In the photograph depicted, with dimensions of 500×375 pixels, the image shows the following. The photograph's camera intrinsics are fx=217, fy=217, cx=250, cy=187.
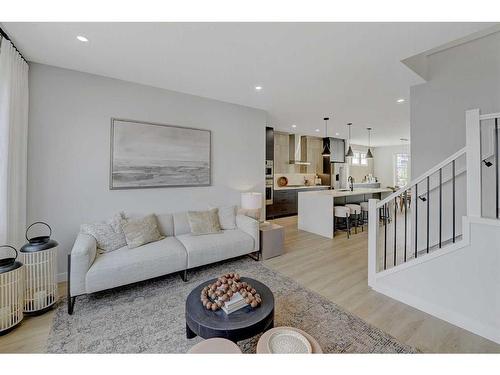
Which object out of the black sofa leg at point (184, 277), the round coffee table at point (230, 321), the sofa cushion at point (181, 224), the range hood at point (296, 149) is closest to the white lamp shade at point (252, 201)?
the sofa cushion at point (181, 224)

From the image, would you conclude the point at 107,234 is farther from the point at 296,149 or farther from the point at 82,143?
the point at 296,149

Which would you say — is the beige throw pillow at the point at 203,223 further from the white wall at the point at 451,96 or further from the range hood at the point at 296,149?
the range hood at the point at 296,149

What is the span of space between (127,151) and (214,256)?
193 cm

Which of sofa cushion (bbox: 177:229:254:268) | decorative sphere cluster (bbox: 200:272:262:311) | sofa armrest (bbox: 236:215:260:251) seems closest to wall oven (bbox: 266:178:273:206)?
sofa armrest (bbox: 236:215:260:251)

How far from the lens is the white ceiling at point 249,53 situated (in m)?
1.96

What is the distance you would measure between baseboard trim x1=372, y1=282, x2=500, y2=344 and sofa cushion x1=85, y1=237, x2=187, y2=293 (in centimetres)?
240

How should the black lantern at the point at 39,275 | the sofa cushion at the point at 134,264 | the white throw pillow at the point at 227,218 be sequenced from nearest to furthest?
the black lantern at the point at 39,275
the sofa cushion at the point at 134,264
the white throw pillow at the point at 227,218

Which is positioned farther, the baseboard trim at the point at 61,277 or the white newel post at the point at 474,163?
the baseboard trim at the point at 61,277

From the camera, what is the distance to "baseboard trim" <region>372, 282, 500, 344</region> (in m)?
1.76

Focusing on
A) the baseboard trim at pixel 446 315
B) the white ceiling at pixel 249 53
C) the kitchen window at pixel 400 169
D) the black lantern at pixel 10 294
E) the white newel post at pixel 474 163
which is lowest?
the baseboard trim at pixel 446 315

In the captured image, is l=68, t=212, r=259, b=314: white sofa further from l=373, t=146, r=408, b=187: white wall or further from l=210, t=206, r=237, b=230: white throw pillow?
l=373, t=146, r=408, b=187: white wall

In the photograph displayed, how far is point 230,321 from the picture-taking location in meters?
1.45

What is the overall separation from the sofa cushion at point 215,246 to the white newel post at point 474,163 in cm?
246

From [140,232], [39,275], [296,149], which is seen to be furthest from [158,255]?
[296,149]
